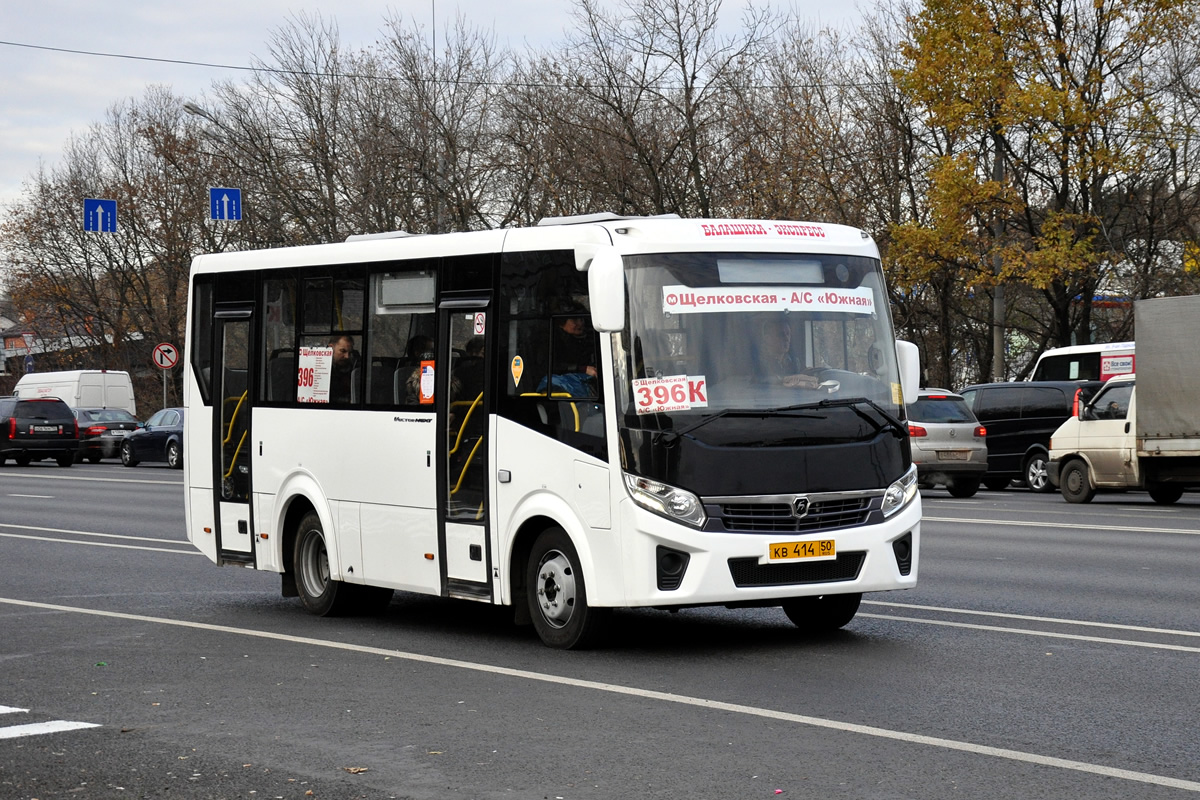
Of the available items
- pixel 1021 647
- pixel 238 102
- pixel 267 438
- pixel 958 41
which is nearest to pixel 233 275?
pixel 267 438

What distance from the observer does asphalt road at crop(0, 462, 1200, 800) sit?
6336 millimetres

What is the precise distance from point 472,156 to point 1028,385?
18.4 metres

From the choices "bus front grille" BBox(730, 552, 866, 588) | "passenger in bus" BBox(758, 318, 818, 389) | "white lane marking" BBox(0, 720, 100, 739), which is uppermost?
"passenger in bus" BBox(758, 318, 818, 389)

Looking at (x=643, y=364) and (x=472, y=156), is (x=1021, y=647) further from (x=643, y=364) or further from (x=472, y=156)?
(x=472, y=156)

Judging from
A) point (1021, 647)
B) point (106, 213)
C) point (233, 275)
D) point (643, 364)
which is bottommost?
point (1021, 647)

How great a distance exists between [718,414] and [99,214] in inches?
1382

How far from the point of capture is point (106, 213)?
42.7 m

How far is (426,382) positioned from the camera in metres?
10.7

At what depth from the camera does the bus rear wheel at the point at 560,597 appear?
31.4ft

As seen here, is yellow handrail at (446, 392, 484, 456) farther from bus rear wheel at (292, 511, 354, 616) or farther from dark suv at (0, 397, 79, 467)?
dark suv at (0, 397, 79, 467)

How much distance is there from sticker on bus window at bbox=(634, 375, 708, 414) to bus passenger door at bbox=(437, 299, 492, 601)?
1.23 m

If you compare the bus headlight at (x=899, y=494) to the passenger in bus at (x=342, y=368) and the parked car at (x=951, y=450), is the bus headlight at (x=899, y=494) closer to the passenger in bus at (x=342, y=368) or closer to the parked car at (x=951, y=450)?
the passenger in bus at (x=342, y=368)

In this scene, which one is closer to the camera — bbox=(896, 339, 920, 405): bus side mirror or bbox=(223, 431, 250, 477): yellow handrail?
bbox=(896, 339, 920, 405): bus side mirror

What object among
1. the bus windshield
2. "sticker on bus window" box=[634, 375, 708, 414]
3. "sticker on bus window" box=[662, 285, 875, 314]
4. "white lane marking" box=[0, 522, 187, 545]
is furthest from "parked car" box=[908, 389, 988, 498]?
"sticker on bus window" box=[634, 375, 708, 414]
